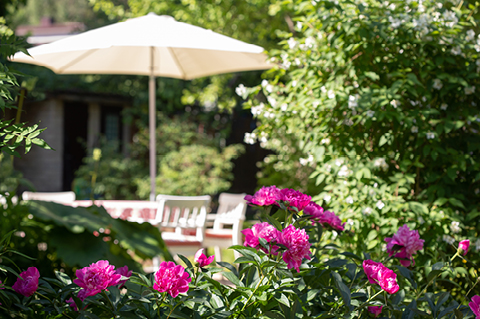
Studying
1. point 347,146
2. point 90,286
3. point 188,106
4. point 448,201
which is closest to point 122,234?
point 347,146

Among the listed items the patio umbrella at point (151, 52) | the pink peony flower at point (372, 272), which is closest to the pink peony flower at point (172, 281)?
the pink peony flower at point (372, 272)

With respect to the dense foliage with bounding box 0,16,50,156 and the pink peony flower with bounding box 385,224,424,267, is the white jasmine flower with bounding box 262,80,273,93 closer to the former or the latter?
the pink peony flower with bounding box 385,224,424,267

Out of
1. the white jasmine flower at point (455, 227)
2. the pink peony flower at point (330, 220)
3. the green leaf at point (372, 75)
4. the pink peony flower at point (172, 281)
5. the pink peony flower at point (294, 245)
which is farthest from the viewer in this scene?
the green leaf at point (372, 75)

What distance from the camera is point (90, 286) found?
3.46 feet

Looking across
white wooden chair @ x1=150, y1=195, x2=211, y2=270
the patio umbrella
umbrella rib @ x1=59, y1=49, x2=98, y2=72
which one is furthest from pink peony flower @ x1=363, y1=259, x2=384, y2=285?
umbrella rib @ x1=59, y1=49, x2=98, y2=72

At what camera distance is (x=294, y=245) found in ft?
3.62

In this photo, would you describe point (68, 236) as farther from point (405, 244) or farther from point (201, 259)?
point (405, 244)

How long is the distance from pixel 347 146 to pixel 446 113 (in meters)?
0.53

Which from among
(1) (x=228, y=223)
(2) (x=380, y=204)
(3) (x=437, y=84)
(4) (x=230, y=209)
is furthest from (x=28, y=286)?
(4) (x=230, y=209)

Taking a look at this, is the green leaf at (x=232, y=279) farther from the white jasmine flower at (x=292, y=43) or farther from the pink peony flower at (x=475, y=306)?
the white jasmine flower at (x=292, y=43)

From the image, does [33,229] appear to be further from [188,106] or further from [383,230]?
[188,106]

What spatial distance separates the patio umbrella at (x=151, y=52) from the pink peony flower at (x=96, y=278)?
5.94 ft

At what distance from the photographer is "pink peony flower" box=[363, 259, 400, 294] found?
1115mm

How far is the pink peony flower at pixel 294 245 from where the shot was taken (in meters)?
1.11
